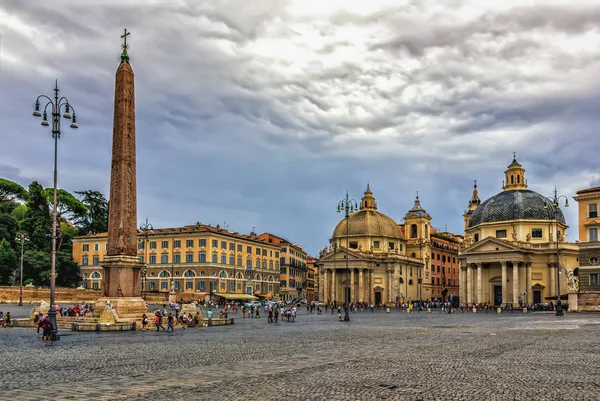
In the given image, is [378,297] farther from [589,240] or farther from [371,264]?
[589,240]

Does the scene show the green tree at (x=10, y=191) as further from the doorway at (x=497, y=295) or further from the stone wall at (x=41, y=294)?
the doorway at (x=497, y=295)

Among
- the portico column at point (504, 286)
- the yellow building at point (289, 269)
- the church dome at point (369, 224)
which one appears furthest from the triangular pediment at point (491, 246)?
the yellow building at point (289, 269)

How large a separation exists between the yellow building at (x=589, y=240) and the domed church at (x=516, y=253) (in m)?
15.5

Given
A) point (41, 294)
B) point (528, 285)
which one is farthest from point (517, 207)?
point (41, 294)

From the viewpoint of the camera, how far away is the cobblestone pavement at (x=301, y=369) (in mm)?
10938

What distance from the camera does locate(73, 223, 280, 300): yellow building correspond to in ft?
274

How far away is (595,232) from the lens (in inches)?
2383

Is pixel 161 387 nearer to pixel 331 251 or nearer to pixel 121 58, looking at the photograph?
A: pixel 121 58

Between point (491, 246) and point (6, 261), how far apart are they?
2316 inches

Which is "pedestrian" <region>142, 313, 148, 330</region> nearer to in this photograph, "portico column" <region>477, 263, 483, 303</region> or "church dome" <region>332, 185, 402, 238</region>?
"portico column" <region>477, 263, 483, 303</region>

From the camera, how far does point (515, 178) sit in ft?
294

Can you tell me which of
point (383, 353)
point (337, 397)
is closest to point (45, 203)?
point (383, 353)

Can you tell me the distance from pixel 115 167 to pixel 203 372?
1803cm

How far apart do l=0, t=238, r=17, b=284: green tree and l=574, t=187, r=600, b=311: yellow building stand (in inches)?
2449
